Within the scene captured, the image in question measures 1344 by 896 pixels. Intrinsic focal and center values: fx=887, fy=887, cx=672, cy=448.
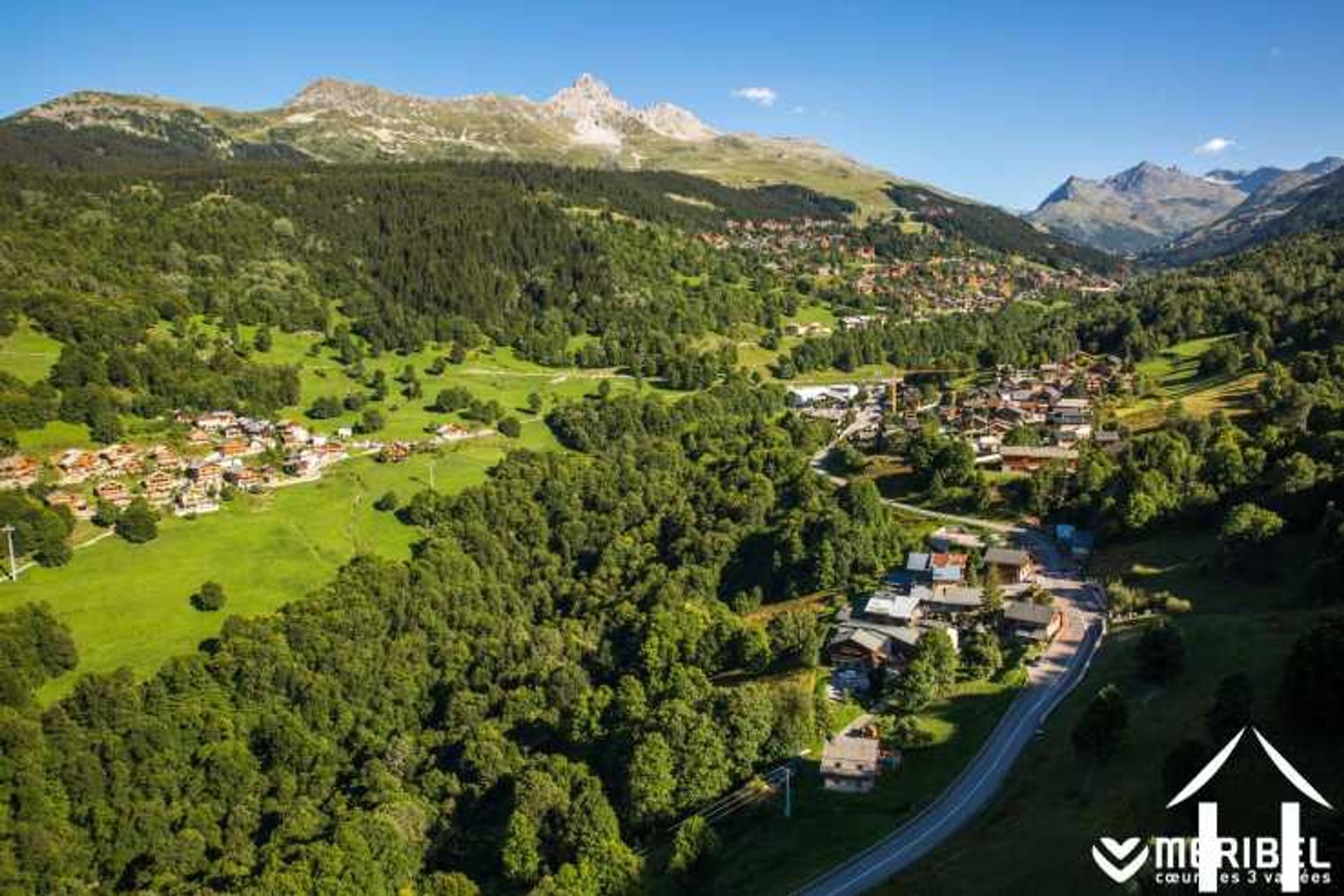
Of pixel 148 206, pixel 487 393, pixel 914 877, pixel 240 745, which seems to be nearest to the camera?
pixel 914 877

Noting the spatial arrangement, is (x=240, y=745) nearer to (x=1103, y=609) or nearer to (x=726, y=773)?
(x=726, y=773)

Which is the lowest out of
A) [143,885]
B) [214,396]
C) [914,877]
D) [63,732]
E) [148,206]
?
[143,885]

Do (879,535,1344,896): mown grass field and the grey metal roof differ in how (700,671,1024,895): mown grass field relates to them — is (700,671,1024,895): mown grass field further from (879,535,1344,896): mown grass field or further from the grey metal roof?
the grey metal roof

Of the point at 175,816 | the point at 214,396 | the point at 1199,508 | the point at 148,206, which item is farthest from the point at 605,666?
the point at 148,206

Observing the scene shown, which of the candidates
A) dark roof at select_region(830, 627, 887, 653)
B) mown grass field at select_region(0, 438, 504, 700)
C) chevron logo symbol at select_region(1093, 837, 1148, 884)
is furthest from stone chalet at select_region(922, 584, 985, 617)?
mown grass field at select_region(0, 438, 504, 700)
